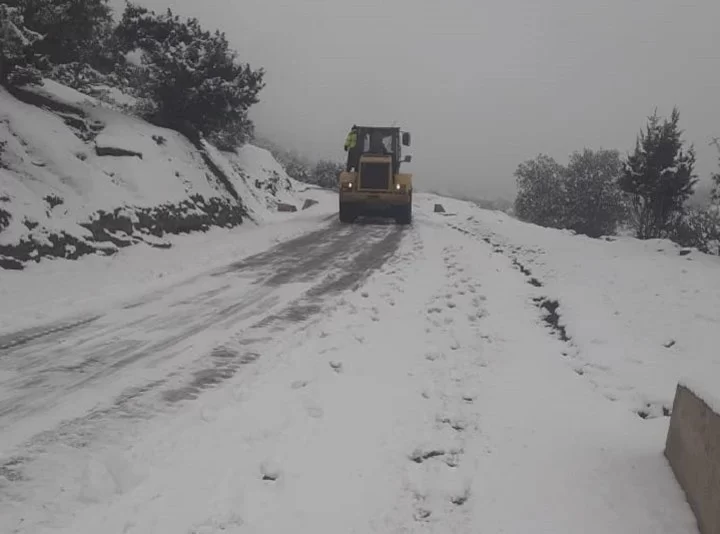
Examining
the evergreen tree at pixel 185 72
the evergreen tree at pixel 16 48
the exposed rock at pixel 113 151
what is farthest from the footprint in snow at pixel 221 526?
the evergreen tree at pixel 185 72

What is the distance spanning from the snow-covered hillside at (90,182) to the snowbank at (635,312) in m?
7.20

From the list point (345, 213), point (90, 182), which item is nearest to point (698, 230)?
point (345, 213)

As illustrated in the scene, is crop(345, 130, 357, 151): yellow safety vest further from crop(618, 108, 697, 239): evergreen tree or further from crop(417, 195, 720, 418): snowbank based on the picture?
crop(618, 108, 697, 239): evergreen tree

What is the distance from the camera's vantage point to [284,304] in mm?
6469

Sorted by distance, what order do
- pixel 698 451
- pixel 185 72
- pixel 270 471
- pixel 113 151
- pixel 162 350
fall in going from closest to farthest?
pixel 698 451
pixel 270 471
pixel 162 350
pixel 113 151
pixel 185 72

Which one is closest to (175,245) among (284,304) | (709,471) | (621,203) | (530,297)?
(284,304)

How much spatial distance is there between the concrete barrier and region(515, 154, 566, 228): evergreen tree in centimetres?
3663

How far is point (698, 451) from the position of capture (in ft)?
8.82

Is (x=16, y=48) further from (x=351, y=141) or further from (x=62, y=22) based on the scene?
(x=351, y=141)

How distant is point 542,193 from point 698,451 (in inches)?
1516

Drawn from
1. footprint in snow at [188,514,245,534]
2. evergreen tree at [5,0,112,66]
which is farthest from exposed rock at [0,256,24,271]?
footprint in snow at [188,514,245,534]

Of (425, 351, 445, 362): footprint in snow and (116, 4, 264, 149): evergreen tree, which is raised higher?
(116, 4, 264, 149): evergreen tree

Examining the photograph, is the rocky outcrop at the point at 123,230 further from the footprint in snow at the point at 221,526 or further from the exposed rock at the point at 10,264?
the footprint in snow at the point at 221,526

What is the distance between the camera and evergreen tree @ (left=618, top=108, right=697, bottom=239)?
21.7m
